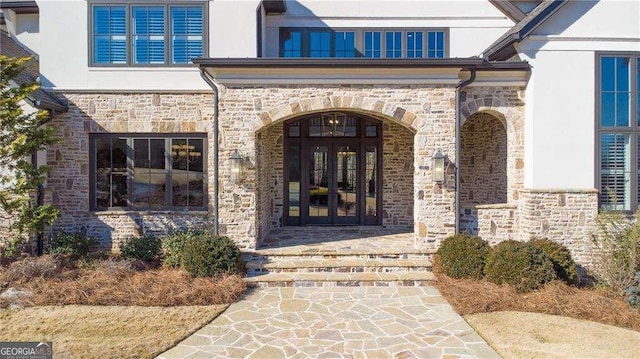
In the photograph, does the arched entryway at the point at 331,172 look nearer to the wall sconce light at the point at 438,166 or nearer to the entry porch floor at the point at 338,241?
the entry porch floor at the point at 338,241

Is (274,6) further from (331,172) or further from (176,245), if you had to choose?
(176,245)

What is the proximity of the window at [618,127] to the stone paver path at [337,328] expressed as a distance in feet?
17.9

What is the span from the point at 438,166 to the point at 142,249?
7.28 meters

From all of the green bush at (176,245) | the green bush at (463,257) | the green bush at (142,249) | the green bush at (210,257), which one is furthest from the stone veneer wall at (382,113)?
the green bush at (142,249)

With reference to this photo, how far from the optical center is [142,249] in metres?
8.72

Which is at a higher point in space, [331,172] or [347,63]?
[347,63]

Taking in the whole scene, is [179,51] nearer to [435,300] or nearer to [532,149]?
[435,300]

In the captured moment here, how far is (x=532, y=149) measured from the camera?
8797 millimetres

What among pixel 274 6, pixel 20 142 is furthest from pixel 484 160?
pixel 20 142

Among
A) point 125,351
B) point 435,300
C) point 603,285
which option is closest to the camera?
point 125,351

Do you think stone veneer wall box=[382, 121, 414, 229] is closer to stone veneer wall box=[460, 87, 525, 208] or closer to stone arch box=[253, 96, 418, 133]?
stone veneer wall box=[460, 87, 525, 208]

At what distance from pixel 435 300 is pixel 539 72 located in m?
6.08

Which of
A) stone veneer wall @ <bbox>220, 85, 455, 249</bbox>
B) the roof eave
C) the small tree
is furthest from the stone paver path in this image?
the small tree

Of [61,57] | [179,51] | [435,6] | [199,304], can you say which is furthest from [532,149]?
[61,57]
